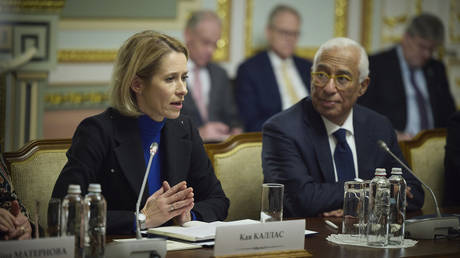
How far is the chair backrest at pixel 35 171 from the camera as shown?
3139 mm

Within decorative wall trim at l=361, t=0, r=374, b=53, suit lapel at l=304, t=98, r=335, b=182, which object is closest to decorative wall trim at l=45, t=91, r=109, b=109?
decorative wall trim at l=361, t=0, r=374, b=53

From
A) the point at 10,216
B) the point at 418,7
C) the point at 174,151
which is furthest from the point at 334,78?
the point at 418,7

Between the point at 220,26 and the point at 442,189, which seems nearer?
the point at 442,189

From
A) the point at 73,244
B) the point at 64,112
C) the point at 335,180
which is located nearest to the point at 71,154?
the point at 73,244

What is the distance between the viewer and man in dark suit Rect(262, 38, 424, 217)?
334 cm

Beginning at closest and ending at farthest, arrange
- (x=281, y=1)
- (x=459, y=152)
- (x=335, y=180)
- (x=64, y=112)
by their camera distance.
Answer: (x=335, y=180)
(x=459, y=152)
(x=64, y=112)
(x=281, y=1)

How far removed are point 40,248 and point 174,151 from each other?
1.06 meters

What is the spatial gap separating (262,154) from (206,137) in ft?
8.57

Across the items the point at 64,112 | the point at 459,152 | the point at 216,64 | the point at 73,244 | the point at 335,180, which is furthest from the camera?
the point at 216,64

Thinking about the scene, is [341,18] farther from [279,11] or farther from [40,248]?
[40,248]

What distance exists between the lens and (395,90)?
6738 mm

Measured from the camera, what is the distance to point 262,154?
3471 millimetres

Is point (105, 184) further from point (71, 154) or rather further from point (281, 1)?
point (281, 1)

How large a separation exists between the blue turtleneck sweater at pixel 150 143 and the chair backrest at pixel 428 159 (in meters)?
1.57
